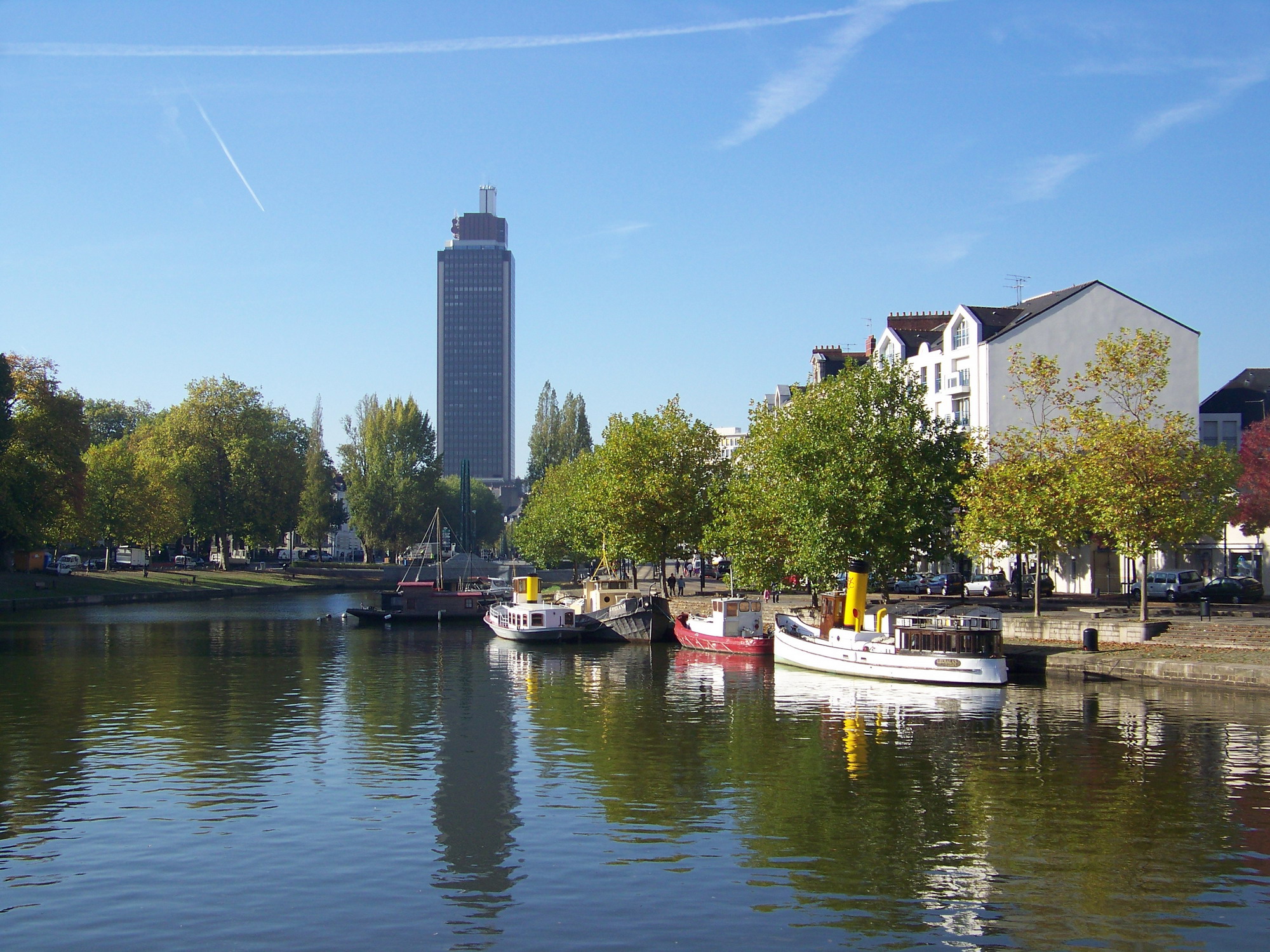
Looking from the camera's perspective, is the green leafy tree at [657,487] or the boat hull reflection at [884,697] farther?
the green leafy tree at [657,487]

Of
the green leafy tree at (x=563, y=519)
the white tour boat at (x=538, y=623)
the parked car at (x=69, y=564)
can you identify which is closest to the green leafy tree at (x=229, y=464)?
the parked car at (x=69, y=564)

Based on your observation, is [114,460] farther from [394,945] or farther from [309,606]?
[394,945]

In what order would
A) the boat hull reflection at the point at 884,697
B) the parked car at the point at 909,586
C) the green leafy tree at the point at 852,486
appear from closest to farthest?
1. the boat hull reflection at the point at 884,697
2. the green leafy tree at the point at 852,486
3. the parked car at the point at 909,586

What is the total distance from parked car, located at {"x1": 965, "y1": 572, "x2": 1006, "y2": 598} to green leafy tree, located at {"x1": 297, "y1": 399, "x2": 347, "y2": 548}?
307ft

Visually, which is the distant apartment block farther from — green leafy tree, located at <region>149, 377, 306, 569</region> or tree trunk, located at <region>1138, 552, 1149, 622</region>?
green leafy tree, located at <region>149, 377, 306, 569</region>

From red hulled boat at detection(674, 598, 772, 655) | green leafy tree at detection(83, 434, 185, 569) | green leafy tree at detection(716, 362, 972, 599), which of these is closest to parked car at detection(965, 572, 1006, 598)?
green leafy tree at detection(716, 362, 972, 599)

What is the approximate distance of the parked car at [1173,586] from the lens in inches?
2707

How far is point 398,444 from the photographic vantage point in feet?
535

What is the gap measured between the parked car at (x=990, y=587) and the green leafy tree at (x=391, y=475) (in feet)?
302

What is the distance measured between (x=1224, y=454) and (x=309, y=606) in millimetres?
79658

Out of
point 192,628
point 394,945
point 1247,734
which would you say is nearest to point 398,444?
point 192,628

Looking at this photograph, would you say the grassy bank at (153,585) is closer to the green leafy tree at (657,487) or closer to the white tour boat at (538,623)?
the white tour boat at (538,623)


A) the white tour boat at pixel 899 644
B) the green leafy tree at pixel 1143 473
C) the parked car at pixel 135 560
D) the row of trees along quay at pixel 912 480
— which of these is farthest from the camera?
the parked car at pixel 135 560

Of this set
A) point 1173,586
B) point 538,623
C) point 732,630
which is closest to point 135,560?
point 538,623
